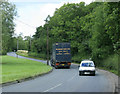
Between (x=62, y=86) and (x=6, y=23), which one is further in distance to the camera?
(x=6, y=23)

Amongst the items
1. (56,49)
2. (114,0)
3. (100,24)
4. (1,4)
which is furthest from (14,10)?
(114,0)

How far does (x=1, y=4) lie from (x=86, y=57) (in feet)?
71.8

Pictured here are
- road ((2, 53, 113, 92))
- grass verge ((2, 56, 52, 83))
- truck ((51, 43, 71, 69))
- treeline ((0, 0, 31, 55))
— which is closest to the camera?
road ((2, 53, 113, 92))

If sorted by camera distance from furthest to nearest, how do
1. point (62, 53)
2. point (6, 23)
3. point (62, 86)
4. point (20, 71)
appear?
1. point (6, 23)
2. point (62, 53)
3. point (20, 71)
4. point (62, 86)

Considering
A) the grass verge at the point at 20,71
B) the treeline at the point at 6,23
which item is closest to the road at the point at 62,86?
the grass verge at the point at 20,71

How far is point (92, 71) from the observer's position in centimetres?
2864

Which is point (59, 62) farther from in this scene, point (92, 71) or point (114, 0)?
point (114, 0)

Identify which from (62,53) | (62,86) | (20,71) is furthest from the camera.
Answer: (62,53)

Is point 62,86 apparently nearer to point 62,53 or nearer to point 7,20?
point 62,53

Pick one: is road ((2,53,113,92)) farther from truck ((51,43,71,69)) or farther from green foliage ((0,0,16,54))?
green foliage ((0,0,16,54))

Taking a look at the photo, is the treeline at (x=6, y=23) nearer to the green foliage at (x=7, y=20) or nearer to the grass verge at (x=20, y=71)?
the green foliage at (x=7, y=20)

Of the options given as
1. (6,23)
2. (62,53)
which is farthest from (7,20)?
(62,53)

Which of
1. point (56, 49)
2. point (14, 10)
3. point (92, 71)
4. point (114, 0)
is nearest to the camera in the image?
point (114, 0)

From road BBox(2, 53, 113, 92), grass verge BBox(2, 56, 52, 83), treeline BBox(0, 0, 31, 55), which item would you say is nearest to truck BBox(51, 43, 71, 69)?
grass verge BBox(2, 56, 52, 83)
